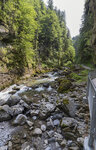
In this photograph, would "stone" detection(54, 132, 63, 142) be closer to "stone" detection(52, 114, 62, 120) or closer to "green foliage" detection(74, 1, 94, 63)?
"stone" detection(52, 114, 62, 120)

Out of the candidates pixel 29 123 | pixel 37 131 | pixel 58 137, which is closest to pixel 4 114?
pixel 29 123

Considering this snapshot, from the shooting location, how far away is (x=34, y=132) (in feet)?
12.6

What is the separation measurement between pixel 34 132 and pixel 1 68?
8515mm

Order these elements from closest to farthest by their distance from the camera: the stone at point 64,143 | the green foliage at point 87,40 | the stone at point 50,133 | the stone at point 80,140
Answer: the stone at point 80,140 < the stone at point 64,143 < the stone at point 50,133 < the green foliage at point 87,40

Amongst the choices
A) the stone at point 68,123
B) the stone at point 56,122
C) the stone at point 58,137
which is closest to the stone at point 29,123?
the stone at point 56,122

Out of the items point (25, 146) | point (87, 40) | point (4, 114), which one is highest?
point (87, 40)

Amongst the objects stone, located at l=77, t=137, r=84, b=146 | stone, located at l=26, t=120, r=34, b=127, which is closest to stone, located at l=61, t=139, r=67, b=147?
stone, located at l=77, t=137, r=84, b=146

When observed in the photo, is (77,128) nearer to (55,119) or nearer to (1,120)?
(55,119)

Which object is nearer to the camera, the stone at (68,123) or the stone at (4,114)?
the stone at (68,123)

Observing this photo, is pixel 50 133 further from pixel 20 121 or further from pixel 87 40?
pixel 87 40

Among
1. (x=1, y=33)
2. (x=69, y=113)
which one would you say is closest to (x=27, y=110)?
(x=69, y=113)

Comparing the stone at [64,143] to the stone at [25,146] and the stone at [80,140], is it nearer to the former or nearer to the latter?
the stone at [80,140]

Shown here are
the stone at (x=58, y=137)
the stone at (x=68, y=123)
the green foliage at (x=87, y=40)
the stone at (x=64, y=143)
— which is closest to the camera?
the stone at (x=64, y=143)

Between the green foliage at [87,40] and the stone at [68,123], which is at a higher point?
the green foliage at [87,40]
